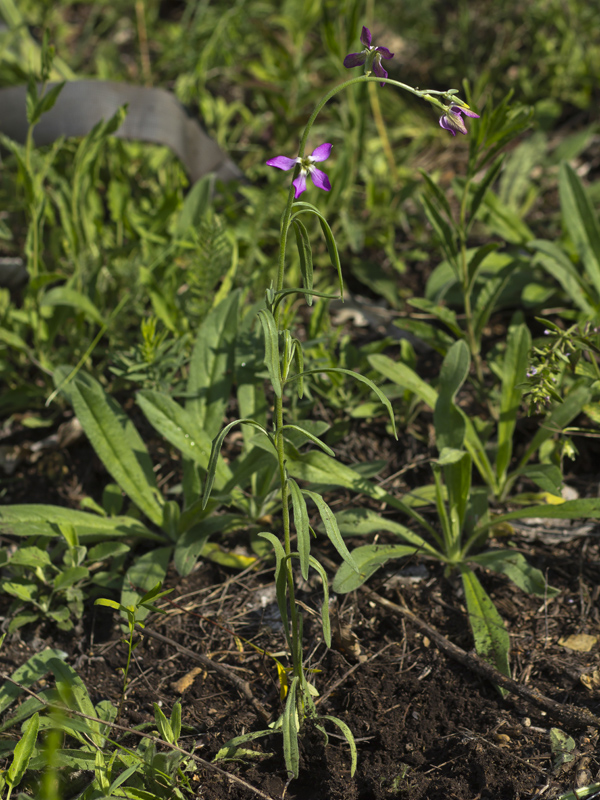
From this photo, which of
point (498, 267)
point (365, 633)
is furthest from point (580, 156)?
point (365, 633)

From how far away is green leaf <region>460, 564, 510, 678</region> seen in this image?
5.77ft

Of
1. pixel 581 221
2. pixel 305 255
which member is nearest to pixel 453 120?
pixel 305 255

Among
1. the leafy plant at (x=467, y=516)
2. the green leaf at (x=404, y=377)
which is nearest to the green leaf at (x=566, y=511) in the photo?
the leafy plant at (x=467, y=516)

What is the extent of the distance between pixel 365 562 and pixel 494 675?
16.8 inches

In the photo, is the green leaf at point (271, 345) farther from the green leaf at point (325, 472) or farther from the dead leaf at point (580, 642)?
the dead leaf at point (580, 642)

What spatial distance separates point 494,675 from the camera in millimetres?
1726

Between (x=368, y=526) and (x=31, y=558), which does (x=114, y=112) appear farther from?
(x=368, y=526)

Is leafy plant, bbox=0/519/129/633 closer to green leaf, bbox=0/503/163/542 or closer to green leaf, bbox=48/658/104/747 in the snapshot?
green leaf, bbox=0/503/163/542

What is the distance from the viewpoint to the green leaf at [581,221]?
2.63m

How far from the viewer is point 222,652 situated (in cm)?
191

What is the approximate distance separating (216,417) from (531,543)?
108 cm

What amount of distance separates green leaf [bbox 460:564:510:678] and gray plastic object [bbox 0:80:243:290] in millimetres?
2253

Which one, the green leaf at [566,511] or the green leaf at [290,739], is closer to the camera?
the green leaf at [290,739]

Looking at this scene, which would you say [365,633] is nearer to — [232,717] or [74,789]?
[232,717]
